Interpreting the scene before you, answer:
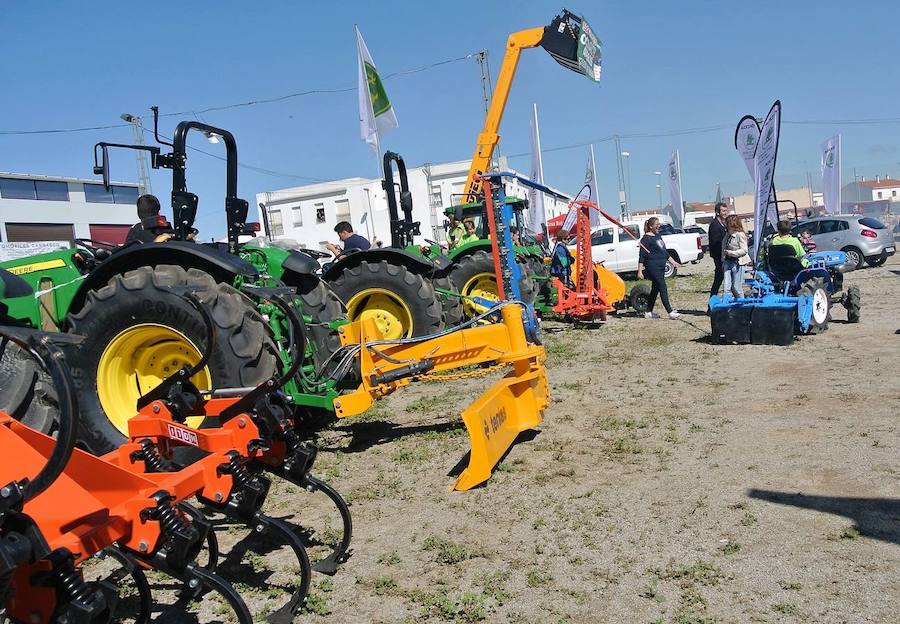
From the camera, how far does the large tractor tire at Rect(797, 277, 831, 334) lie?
8.56 metres

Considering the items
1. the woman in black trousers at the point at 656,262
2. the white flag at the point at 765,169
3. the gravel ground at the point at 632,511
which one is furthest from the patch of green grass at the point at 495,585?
the woman in black trousers at the point at 656,262

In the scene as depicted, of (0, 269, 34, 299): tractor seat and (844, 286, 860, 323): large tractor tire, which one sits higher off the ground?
(0, 269, 34, 299): tractor seat

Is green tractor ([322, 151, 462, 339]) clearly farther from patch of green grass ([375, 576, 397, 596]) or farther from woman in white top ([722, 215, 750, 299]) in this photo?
woman in white top ([722, 215, 750, 299])

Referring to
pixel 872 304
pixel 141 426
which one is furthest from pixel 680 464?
pixel 872 304

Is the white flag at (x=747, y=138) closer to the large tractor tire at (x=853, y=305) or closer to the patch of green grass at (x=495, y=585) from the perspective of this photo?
the large tractor tire at (x=853, y=305)

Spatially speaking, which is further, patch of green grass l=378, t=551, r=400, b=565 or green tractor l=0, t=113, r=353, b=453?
green tractor l=0, t=113, r=353, b=453

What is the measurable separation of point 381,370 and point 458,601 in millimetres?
2045

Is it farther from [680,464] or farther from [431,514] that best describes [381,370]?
[680,464]

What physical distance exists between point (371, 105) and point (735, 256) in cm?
654

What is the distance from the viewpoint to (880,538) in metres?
3.13

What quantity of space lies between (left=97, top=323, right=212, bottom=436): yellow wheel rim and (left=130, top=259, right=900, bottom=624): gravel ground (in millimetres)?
1059

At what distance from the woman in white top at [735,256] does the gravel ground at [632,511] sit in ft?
9.92

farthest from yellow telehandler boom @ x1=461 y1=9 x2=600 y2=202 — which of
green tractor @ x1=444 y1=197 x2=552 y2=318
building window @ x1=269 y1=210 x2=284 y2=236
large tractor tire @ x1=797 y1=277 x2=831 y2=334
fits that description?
building window @ x1=269 y1=210 x2=284 y2=236

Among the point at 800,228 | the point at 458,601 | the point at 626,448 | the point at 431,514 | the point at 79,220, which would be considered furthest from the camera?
the point at 79,220
